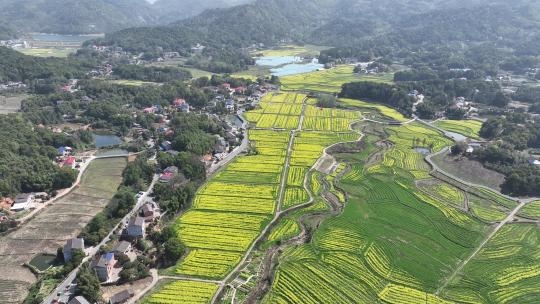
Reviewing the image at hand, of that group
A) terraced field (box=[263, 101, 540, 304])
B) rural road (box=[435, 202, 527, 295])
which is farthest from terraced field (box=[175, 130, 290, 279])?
rural road (box=[435, 202, 527, 295])

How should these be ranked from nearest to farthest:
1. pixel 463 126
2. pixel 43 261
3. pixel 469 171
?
pixel 43 261, pixel 469 171, pixel 463 126

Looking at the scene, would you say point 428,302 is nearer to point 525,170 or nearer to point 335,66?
point 525,170

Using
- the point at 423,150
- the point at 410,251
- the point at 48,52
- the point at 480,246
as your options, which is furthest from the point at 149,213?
the point at 48,52

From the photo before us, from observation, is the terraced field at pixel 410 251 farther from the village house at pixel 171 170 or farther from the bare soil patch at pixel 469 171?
the village house at pixel 171 170

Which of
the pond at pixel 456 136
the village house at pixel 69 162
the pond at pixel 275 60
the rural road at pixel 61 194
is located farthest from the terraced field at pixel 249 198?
the pond at pixel 275 60

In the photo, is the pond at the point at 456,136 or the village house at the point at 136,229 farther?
the pond at the point at 456,136

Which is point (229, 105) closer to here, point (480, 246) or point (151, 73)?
point (151, 73)
